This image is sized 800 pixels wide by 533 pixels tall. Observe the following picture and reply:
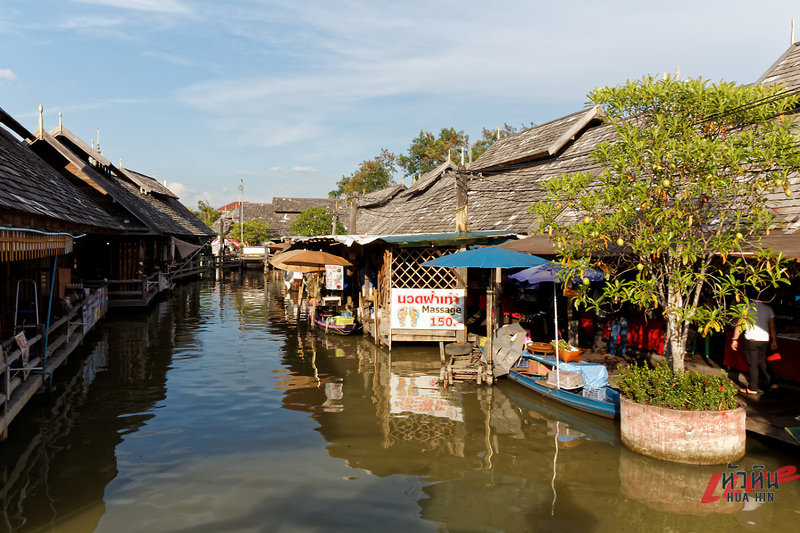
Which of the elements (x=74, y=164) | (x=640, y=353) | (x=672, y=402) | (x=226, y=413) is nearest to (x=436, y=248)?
(x=640, y=353)

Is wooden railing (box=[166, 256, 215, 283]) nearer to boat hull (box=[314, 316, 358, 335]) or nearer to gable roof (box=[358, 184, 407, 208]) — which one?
gable roof (box=[358, 184, 407, 208])

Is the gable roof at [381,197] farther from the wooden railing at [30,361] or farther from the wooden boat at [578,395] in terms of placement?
the wooden boat at [578,395]

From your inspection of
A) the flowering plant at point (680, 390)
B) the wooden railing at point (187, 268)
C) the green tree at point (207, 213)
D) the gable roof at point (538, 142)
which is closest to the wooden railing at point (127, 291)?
the wooden railing at point (187, 268)

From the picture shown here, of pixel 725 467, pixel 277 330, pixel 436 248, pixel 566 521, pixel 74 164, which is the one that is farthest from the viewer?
pixel 74 164

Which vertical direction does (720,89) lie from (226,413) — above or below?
above

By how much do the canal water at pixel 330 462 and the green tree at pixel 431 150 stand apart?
4869 centimetres

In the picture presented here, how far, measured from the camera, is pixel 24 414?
853 cm

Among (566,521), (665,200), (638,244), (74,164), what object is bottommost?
(566,521)

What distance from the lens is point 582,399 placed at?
881 centimetres

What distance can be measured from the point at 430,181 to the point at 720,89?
25398mm

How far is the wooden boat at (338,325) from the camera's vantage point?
52.9ft

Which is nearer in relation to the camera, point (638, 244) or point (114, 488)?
point (114, 488)

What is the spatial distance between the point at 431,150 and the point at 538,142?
39.7 meters

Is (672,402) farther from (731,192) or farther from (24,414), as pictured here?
(24,414)
